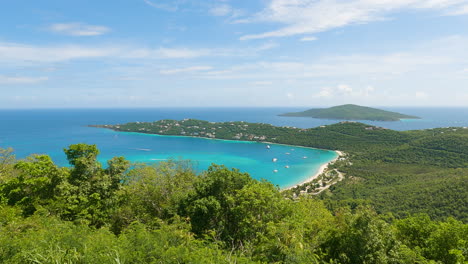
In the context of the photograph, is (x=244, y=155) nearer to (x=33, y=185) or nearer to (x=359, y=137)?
(x=359, y=137)

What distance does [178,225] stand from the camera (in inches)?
371

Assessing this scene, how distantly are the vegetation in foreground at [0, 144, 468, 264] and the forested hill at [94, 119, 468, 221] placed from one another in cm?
903

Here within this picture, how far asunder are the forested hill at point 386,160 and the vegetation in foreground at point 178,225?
9.03 metres

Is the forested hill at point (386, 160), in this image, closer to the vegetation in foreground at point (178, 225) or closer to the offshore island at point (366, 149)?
the offshore island at point (366, 149)

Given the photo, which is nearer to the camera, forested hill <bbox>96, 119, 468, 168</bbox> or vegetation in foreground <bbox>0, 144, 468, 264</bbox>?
vegetation in foreground <bbox>0, 144, 468, 264</bbox>

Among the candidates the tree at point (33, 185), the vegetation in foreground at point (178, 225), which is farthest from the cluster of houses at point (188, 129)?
the tree at point (33, 185)

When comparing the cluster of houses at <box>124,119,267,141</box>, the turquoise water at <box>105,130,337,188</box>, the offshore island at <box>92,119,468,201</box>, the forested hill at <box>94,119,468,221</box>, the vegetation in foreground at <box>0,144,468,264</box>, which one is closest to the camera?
the vegetation in foreground at <box>0,144,468,264</box>

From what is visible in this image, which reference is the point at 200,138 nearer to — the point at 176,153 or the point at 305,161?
the point at 176,153

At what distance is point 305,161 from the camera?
207 feet

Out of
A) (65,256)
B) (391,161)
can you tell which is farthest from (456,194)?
(65,256)

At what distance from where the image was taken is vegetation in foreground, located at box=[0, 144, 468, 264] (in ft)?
21.8

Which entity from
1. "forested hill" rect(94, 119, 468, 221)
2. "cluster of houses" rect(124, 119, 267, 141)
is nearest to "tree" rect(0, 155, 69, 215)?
"forested hill" rect(94, 119, 468, 221)

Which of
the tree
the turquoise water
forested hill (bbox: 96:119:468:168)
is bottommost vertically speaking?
the turquoise water

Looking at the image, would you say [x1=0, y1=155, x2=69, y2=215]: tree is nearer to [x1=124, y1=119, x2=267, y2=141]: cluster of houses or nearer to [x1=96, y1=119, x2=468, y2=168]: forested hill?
[x1=96, y1=119, x2=468, y2=168]: forested hill
